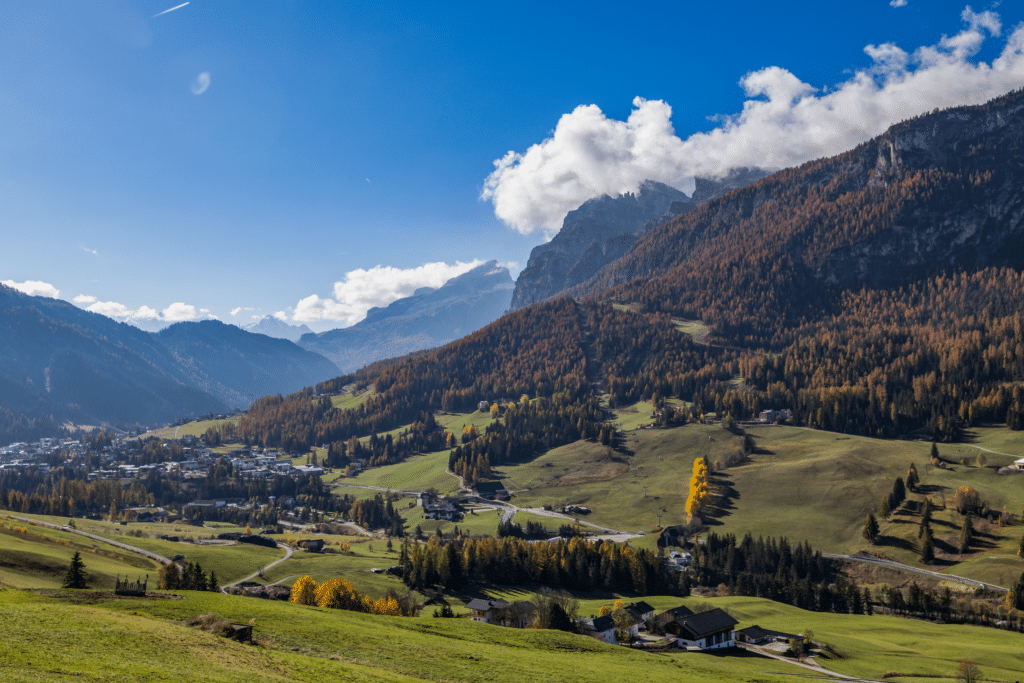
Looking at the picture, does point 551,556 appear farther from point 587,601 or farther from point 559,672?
point 559,672

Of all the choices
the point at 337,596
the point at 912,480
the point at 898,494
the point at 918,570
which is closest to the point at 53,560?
the point at 337,596

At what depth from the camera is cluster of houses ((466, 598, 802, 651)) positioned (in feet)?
270

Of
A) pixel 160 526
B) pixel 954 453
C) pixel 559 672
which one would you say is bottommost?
pixel 160 526

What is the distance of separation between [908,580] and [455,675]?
12687cm

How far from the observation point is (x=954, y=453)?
194m

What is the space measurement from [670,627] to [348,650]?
57.1 meters

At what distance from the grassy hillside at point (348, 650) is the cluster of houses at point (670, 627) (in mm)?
5922

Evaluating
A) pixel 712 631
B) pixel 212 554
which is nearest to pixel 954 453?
pixel 712 631

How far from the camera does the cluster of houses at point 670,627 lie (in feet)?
270

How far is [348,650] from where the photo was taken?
156 ft

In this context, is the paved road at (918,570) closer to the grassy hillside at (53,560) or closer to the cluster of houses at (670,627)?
the cluster of houses at (670,627)

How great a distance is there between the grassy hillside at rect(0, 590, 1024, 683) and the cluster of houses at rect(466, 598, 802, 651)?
5922 mm

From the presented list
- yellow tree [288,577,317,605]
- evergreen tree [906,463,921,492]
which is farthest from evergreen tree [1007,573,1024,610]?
yellow tree [288,577,317,605]

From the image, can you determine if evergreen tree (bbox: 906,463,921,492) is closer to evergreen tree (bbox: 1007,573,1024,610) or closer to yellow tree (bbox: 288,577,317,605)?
evergreen tree (bbox: 1007,573,1024,610)
